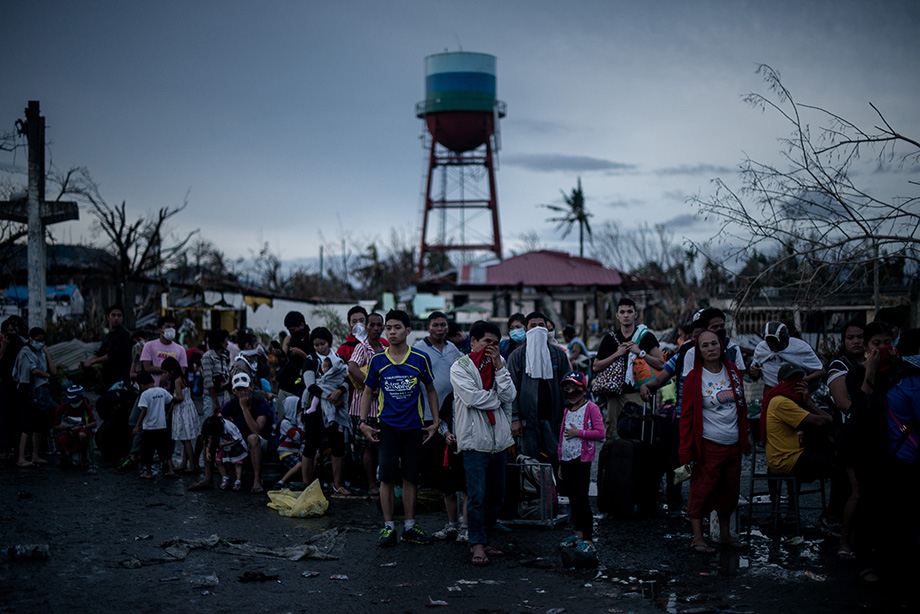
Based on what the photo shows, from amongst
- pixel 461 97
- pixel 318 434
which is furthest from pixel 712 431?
pixel 461 97

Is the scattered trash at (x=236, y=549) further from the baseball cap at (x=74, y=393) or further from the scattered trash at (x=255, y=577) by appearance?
the baseball cap at (x=74, y=393)

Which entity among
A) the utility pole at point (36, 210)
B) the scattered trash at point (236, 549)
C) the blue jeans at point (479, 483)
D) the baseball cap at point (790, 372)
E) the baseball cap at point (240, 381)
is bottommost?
the scattered trash at point (236, 549)

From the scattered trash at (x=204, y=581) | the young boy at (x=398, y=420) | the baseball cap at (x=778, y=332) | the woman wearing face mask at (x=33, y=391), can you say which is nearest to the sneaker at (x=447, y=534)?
the young boy at (x=398, y=420)

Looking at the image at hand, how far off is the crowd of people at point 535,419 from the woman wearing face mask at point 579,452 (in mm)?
17

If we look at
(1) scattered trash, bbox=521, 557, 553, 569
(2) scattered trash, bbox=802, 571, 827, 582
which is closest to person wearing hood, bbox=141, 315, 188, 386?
(1) scattered trash, bbox=521, 557, 553, 569

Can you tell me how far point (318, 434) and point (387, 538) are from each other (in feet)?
7.72

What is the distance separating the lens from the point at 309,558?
640 cm

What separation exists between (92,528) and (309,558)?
252 cm

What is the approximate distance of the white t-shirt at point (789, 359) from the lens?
7.33m

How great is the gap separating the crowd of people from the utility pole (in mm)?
4780

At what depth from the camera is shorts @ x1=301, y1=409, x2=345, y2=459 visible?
28.5ft

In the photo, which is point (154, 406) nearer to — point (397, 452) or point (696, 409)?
point (397, 452)

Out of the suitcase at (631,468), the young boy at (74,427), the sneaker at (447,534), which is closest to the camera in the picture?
the sneaker at (447,534)

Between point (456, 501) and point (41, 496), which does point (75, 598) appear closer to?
point (456, 501)
